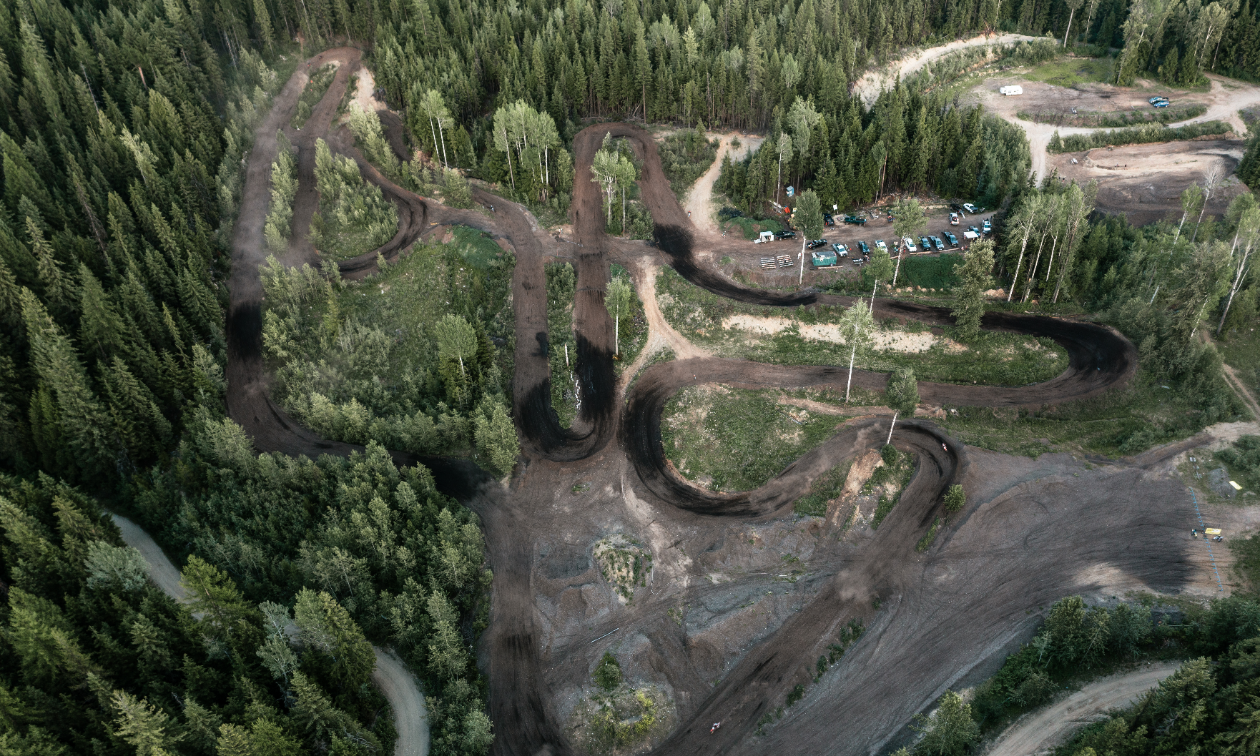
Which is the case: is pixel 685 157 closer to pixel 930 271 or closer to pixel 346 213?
pixel 930 271

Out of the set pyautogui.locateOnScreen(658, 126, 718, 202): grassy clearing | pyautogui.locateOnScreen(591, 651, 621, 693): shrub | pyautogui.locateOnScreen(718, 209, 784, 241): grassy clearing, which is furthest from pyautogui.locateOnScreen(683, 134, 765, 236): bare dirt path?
pyautogui.locateOnScreen(591, 651, 621, 693): shrub

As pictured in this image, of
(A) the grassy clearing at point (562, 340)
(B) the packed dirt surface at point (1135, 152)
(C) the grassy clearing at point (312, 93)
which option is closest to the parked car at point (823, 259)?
(A) the grassy clearing at point (562, 340)

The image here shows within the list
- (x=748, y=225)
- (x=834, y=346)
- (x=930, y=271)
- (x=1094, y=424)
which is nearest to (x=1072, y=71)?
(x=930, y=271)

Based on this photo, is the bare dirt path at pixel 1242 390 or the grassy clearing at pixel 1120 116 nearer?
the bare dirt path at pixel 1242 390

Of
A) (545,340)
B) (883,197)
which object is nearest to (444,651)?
(545,340)

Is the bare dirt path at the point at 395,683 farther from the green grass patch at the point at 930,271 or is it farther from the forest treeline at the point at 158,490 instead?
the green grass patch at the point at 930,271
